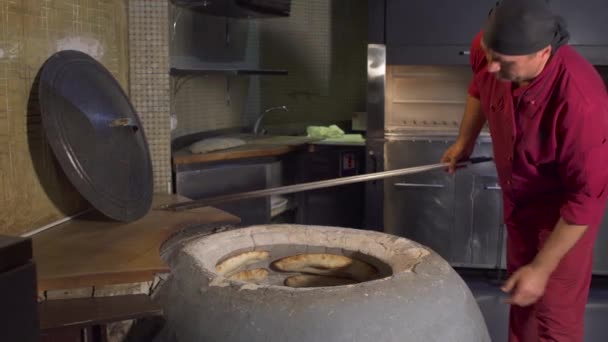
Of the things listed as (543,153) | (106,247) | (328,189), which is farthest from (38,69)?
(328,189)

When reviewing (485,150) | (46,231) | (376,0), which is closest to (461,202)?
(485,150)

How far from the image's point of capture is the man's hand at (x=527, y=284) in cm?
165

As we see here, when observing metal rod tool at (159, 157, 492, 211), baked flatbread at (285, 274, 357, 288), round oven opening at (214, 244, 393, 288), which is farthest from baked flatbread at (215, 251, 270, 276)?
metal rod tool at (159, 157, 492, 211)

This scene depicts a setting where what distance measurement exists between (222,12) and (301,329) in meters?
2.50

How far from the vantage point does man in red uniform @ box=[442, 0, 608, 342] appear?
64.4 inches

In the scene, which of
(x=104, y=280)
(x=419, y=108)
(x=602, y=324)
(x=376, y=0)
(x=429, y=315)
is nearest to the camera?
(x=429, y=315)

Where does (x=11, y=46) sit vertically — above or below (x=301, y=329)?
above

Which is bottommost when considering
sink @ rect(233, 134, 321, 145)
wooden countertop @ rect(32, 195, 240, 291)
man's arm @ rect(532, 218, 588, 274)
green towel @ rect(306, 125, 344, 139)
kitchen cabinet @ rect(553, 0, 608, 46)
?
wooden countertop @ rect(32, 195, 240, 291)

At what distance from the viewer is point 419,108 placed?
3.72 metres

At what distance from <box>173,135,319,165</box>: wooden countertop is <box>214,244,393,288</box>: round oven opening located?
1049 mm

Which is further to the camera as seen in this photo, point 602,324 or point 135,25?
point 602,324

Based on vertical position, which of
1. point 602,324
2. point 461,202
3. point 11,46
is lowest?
point 602,324

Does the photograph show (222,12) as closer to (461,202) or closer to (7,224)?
(461,202)

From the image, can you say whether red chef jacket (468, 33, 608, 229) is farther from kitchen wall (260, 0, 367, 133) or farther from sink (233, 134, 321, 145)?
kitchen wall (260, 0, 367, 133)
